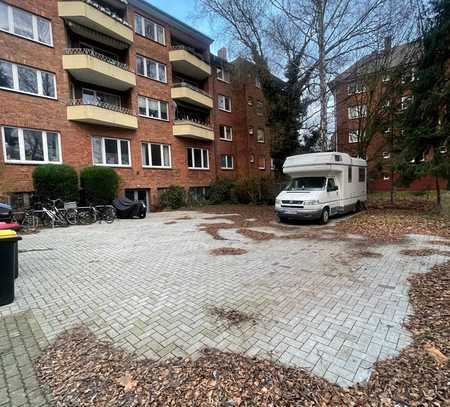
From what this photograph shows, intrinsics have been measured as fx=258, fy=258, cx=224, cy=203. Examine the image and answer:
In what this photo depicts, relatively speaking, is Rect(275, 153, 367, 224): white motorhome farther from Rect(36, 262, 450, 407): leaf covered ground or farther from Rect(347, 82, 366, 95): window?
Rect(36, 262, 450, 407): leaf covered ground

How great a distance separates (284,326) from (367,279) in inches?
98.0

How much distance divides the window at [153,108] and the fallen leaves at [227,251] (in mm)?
14811

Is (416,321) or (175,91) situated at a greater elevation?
(175,91)

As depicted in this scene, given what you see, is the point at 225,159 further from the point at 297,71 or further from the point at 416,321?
the point at 416,321

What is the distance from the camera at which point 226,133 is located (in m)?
26.3

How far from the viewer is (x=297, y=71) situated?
1795 centimetres

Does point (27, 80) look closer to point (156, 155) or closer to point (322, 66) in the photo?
point (156, 155)

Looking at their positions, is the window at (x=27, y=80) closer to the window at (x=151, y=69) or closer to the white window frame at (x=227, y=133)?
the window at (x=151, y=69)

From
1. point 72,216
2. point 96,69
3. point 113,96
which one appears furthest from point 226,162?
point 72,216

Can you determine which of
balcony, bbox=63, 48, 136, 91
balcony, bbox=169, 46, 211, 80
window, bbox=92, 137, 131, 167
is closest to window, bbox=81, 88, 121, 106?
balcony, bbox=63, 48, 136, 91

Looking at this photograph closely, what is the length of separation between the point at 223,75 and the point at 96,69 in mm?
14196

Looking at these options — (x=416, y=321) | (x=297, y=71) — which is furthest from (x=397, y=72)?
(x=416, y=321)

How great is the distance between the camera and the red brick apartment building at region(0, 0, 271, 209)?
13.3 metres

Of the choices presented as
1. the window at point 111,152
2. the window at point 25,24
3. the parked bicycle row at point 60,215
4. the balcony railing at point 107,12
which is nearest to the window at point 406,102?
the parked bicycle row at point 60,215
